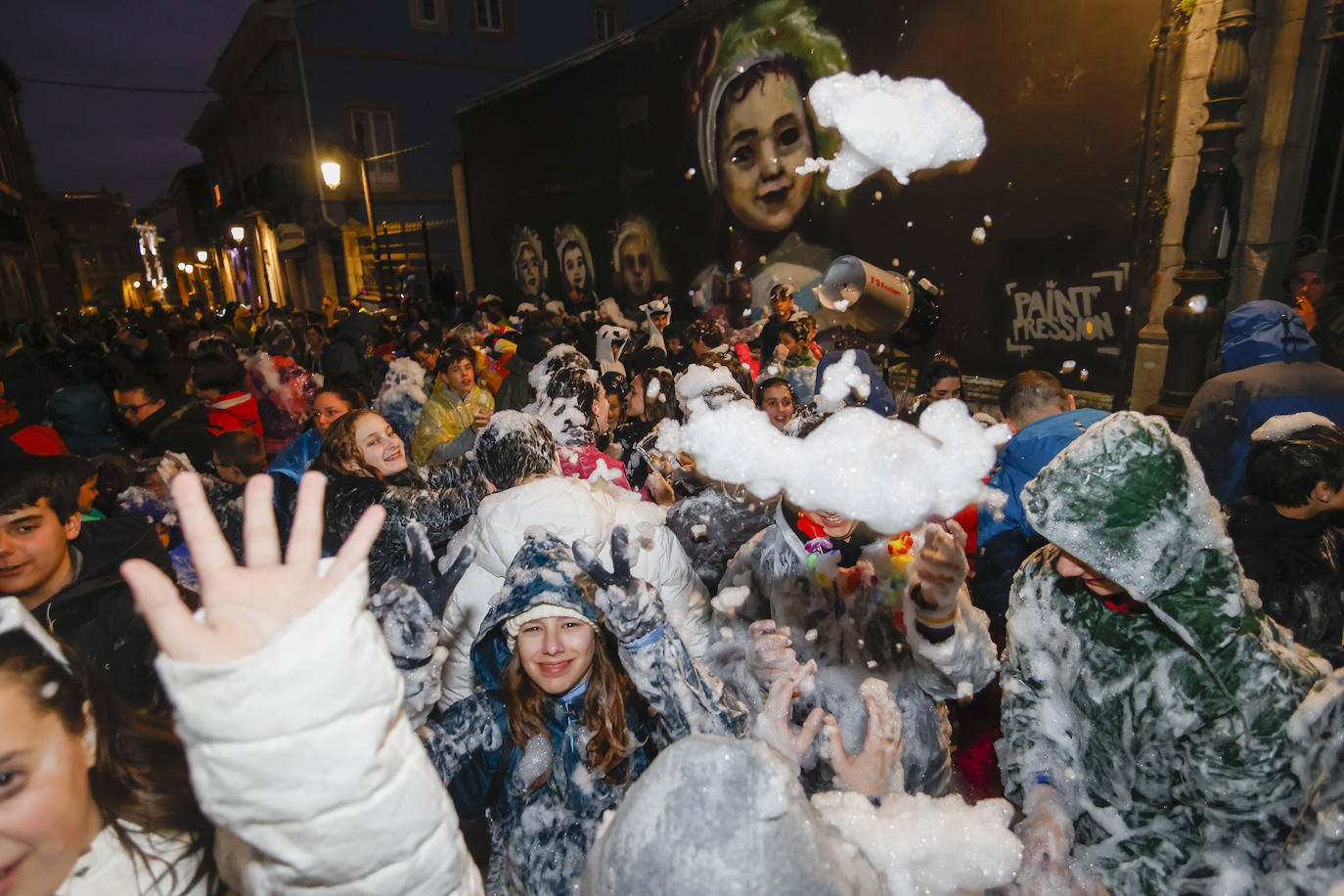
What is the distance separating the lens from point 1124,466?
1.77 metres

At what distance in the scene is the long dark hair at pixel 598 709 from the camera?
2121 millimetres

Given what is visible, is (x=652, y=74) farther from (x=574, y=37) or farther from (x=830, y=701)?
(x=574, y=37)

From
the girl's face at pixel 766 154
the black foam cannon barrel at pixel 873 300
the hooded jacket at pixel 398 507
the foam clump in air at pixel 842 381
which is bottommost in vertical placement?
the hooded jacket at pixel 398 507

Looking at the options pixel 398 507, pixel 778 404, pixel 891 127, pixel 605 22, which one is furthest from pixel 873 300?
pixel 605 22

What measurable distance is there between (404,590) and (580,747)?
78 centimetres

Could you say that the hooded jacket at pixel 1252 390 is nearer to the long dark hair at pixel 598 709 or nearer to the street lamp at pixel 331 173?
the long dark hair at pixel 598 709

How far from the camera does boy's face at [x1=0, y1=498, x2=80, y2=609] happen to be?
2.27 meters

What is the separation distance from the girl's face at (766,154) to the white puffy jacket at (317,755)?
10770mm

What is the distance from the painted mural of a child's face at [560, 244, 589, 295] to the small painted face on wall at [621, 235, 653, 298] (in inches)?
72.4

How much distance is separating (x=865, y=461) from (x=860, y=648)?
1031 millimetres

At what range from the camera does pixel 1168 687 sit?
189 cm

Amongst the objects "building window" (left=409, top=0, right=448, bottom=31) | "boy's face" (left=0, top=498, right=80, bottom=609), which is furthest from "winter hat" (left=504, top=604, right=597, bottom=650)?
"building window" (left=409, top=0, right=448, bottom=31)

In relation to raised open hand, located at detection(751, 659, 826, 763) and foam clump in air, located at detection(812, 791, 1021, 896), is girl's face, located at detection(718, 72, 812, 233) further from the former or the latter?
foam clump in air, located at detection(812, 791, 1021, 896)

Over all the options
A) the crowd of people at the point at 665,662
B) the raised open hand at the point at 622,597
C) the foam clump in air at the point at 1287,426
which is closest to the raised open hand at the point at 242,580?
the crowd of people at the point at 665,662
